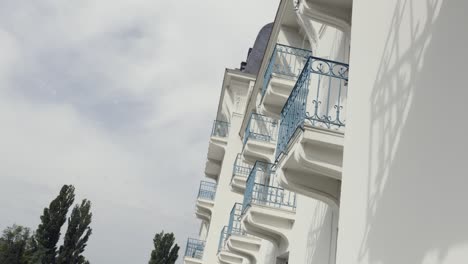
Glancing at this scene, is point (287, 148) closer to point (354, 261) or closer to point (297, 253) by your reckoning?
point (354, 261)

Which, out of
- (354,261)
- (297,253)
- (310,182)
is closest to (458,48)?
(354,261)

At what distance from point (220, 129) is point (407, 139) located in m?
20.3

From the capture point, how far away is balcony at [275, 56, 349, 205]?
15.9 feet

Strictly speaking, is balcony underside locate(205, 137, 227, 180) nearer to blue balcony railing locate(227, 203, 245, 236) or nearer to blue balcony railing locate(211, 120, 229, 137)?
blue balcony railing locate(211, 120, 229, 137)

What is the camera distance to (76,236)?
Result: 40.8 metres

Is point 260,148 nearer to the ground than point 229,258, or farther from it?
farther from it

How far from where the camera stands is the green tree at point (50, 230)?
38594 millimetres

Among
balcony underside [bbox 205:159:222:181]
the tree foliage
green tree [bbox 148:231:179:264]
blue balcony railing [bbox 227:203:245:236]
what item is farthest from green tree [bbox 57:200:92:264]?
blue balcony railing [bbox 227:203:245:236]

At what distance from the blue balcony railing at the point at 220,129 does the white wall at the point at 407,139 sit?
720 inches

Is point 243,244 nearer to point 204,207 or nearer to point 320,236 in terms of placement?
point 320,236

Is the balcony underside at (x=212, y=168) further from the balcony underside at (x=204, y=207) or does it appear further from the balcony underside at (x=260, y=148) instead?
the balcony underside at (x=260, y=148)

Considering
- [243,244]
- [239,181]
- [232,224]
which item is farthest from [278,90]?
[239,181]

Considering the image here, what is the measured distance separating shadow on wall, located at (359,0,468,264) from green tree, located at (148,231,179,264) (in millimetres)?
30716

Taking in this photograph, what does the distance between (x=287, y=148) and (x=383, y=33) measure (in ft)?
6.38
